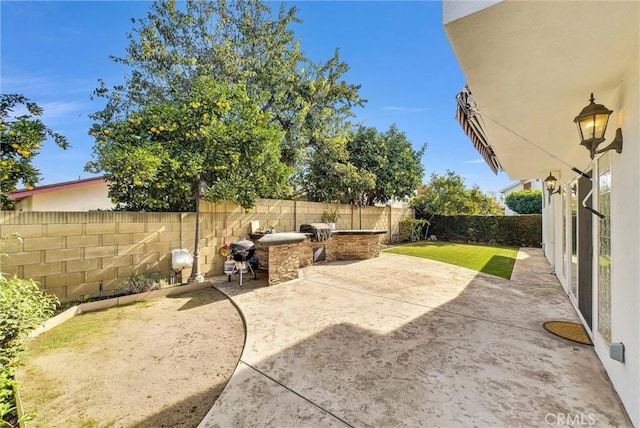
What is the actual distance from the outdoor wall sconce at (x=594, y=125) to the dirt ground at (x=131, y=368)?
4.73 m

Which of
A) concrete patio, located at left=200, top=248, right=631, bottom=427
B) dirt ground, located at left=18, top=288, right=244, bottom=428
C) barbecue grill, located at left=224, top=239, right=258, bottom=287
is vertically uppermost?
barbecue grill, located at left=224, top=239, right=258, bottom=287

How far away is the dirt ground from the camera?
2.43 metres

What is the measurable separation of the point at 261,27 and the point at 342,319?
498 inches

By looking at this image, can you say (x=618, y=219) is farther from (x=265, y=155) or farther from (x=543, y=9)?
(x=265, y=155)

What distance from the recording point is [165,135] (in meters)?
6.46

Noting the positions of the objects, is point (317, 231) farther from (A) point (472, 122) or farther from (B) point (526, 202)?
(B) point (526, 202)

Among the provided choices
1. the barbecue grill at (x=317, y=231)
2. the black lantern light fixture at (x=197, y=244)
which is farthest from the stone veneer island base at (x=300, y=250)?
the black lantern light fixture at (x=197, y=244)

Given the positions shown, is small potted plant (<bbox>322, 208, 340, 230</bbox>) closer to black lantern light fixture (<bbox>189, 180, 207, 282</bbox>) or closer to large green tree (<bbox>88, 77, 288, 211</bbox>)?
large green tree (<bbox>88, 77, 288, 211</bbox>)

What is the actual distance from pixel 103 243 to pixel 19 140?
2494 millimetres

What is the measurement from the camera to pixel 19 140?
3.95 meters

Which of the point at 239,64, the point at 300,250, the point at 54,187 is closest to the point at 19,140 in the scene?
the point at 300,250

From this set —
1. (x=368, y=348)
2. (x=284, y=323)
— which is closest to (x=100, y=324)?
(x=284, y=323)

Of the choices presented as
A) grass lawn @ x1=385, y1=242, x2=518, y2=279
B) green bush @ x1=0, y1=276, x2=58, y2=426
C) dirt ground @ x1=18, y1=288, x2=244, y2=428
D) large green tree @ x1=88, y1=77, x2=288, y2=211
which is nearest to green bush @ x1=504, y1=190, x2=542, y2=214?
grass lawn @ x1=385, y1=242, x2=518, y2=279

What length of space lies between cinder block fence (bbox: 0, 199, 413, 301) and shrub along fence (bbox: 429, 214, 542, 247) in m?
14.5
